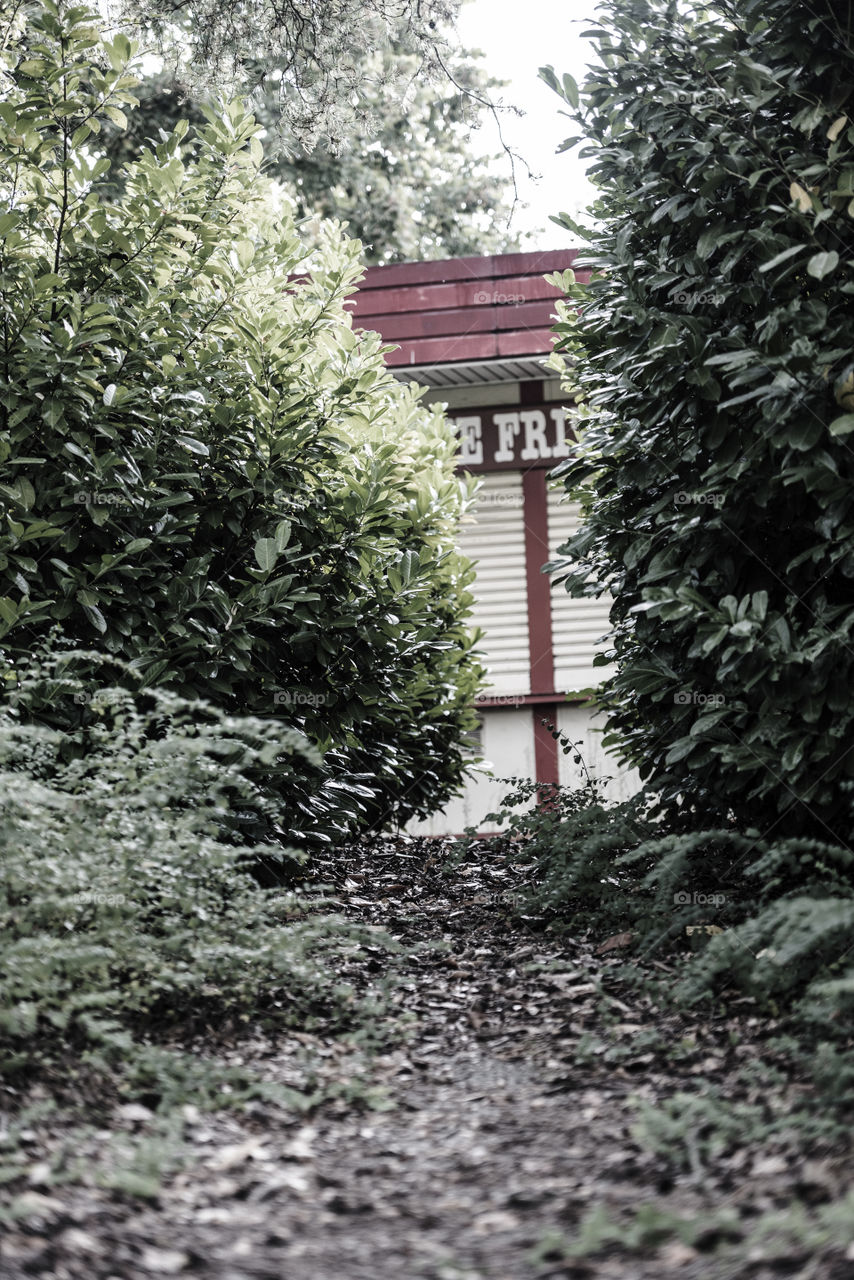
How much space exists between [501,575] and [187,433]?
6.41 m

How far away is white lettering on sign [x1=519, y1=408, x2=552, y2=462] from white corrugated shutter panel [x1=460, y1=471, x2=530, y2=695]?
236 millimetres

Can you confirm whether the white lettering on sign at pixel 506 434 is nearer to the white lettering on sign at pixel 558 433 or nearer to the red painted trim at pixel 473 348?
the white lettering on sign at pixel 558 433

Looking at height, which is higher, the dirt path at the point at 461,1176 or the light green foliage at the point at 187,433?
the light green foliage at the point at 187,433

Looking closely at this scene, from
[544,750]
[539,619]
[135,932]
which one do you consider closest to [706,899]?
[135,932]

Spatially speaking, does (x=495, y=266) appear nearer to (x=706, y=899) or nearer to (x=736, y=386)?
(x=736, y=386)

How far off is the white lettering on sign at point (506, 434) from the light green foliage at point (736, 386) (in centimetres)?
606

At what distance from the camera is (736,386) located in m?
4.35

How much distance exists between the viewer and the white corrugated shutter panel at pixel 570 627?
1108 centimetres

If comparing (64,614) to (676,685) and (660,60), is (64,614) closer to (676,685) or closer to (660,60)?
(676,685)

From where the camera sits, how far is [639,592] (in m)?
5.02

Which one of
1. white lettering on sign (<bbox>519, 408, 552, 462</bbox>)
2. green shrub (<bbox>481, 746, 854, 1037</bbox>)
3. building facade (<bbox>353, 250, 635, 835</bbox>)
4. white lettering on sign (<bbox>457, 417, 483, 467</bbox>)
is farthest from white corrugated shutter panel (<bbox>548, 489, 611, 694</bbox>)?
green shrub (<bbox>481, 746, 854, 1037</bbox>)

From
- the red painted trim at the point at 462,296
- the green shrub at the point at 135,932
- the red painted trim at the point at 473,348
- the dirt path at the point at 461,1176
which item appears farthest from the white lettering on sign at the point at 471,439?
the dirt path at the point at 461,1176

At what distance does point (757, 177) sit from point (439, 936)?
128 inches

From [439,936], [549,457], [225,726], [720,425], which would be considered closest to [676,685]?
[720,425]
